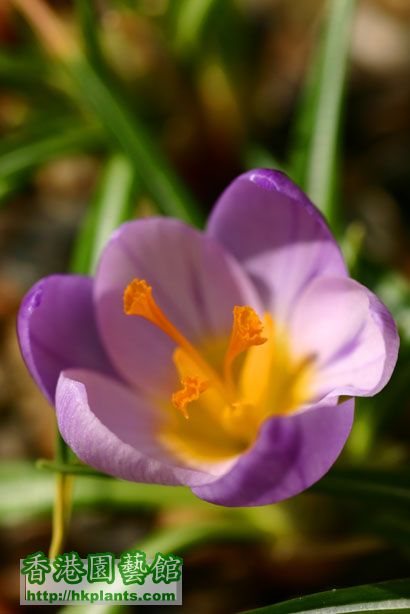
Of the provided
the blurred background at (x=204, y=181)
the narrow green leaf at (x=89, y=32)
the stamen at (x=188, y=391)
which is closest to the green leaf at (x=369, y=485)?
the blurred background at (x=204, y=181)

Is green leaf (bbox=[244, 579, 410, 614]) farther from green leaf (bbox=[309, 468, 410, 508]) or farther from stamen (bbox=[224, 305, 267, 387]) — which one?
stamen (bbox=[224, 305, 267, 387])

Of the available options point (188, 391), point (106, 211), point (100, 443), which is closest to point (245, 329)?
point (188, 391)

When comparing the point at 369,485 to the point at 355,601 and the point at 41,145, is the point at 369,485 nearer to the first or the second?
the point at 355,601

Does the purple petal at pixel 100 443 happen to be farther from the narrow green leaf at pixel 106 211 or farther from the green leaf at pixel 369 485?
the narrow green leaf at pixel 106 211

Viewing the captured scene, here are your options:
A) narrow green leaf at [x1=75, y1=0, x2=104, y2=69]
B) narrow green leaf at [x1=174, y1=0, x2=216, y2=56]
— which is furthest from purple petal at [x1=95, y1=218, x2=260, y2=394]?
narrow green leaf at [x1=174, y1=0, x2=216, y2=56]

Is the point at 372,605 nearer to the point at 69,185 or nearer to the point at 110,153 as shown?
the point at 110,153
